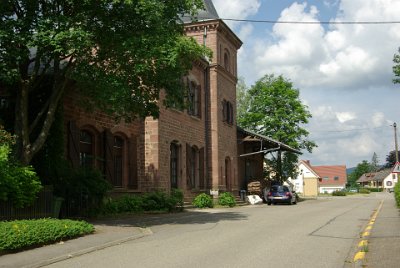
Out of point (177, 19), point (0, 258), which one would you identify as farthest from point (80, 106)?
point (0, 258)

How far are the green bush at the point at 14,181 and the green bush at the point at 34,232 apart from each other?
5.29ft

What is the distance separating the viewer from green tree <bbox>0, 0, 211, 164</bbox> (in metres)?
14.1

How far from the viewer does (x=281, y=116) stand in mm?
47812

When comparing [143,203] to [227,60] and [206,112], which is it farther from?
[227,60]

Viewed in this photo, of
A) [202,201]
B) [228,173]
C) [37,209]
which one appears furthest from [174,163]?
[37,209]

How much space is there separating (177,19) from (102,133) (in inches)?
303

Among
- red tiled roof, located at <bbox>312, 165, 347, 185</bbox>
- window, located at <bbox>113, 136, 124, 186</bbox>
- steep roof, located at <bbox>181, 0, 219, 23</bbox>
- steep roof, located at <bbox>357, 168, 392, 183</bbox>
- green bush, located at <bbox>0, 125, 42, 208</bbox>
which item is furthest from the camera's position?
red tiled roof, located at <bbox>312, 165, 347, 185</bbox>

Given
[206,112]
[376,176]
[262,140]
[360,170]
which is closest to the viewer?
[206,112]

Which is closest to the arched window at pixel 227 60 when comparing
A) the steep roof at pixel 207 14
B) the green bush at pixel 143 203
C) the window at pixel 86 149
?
the steep roof at pixel 207 14

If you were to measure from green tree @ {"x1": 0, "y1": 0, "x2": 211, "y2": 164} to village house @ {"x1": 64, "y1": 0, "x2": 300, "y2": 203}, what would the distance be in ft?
11.2

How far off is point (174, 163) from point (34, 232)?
17.4 m

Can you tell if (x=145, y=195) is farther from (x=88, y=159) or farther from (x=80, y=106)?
(x=80, y=106)

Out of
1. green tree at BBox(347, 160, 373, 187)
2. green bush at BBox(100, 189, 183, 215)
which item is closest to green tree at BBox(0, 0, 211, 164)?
green bush at BBox(100, 189, 183, 215)

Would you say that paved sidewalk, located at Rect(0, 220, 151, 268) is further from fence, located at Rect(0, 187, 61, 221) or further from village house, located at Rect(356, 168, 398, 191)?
village house, located at Rect(356, 168, 398, 191)
